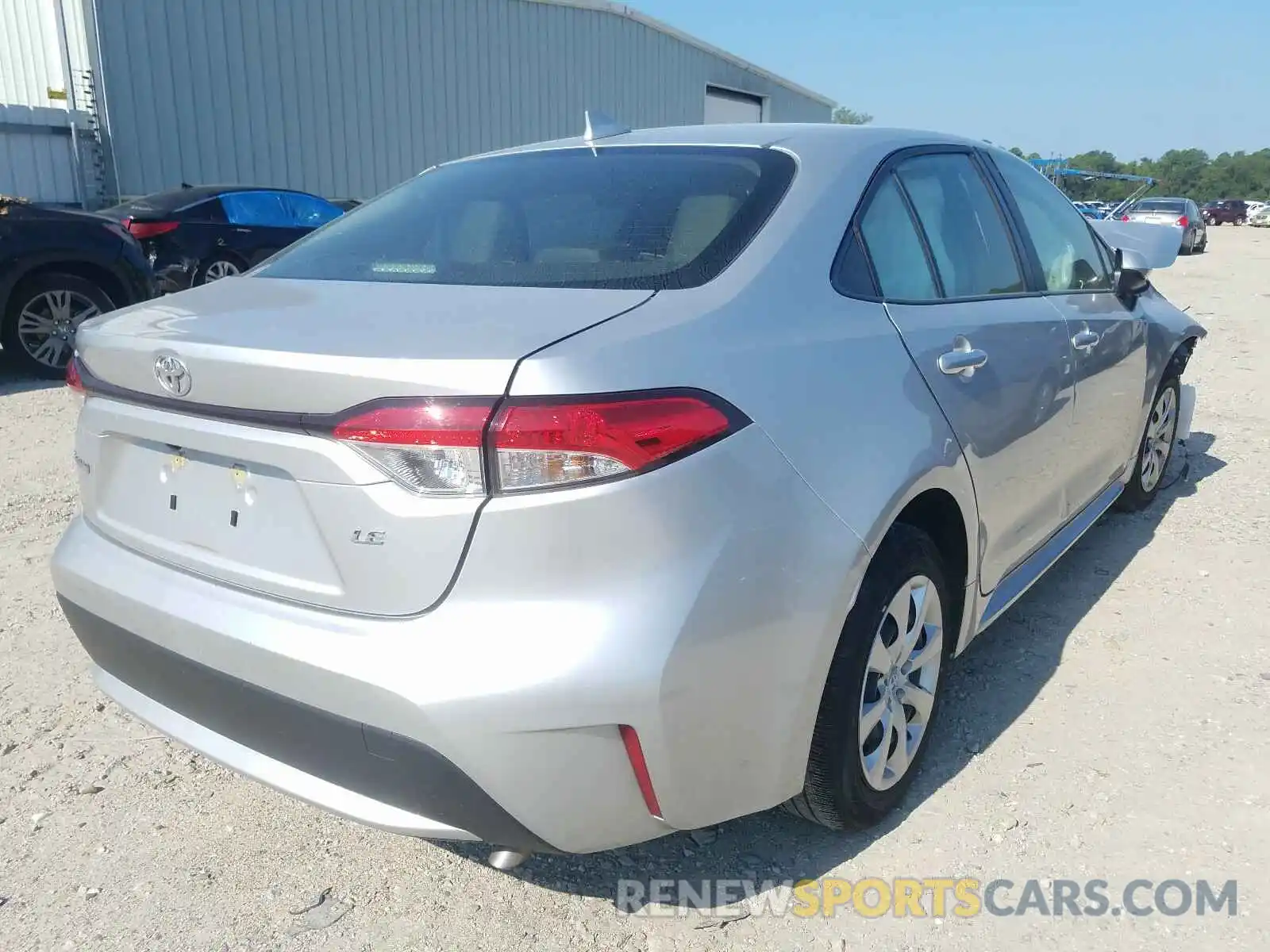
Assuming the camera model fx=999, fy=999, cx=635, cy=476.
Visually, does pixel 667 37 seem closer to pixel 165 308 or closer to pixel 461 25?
pixel 461 25

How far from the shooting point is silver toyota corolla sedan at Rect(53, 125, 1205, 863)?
164 centimetres

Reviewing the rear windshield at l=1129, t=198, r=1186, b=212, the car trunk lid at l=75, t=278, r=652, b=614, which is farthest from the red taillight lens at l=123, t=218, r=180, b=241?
the rear windshield at l=1129, t=198, r=1186, b=212

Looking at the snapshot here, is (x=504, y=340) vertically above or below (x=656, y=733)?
above

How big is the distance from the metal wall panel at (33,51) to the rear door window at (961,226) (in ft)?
48.8

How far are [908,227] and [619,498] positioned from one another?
136 centimetres

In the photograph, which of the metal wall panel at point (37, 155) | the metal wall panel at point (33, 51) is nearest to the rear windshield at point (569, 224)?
the metal wall panel at point (37, 155)

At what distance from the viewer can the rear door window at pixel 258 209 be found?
32.6 feet

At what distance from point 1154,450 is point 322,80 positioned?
15585mm

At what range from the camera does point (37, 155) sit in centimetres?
1355

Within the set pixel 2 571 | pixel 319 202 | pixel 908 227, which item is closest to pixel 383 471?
pixel 908 227

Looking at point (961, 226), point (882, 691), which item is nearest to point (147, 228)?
point (961, 226)

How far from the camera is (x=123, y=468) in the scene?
2.12 meters

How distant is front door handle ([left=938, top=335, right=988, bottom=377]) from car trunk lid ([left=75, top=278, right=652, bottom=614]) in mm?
876

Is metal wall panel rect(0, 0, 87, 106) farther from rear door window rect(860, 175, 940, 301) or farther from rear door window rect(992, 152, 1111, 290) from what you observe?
rear door window rect(860, 175, 940, 301)
